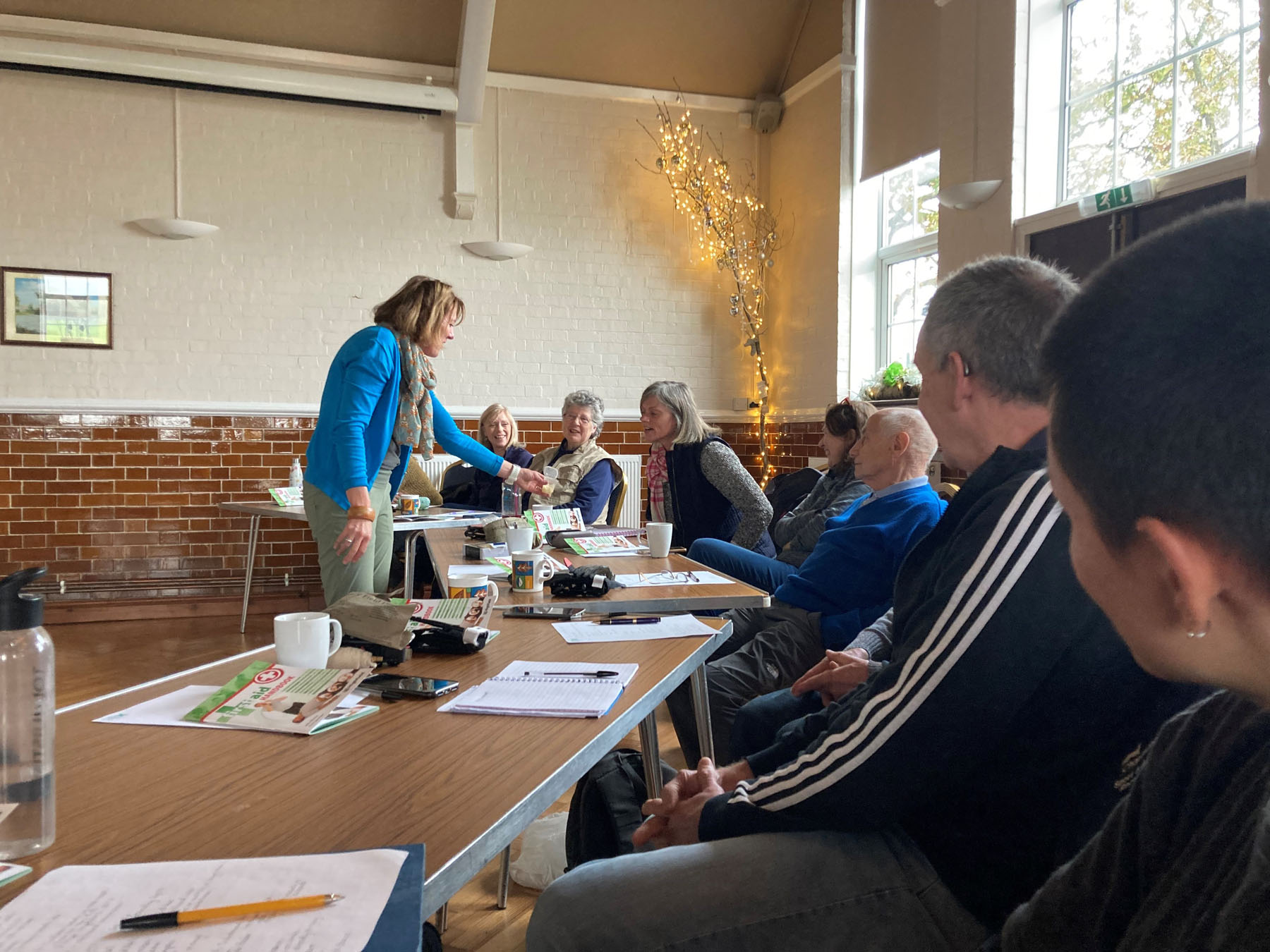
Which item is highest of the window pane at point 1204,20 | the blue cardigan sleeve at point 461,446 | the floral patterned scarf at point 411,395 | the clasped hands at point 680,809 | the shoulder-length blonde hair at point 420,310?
the window pane at point 1204,20

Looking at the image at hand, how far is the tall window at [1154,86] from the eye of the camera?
390cm

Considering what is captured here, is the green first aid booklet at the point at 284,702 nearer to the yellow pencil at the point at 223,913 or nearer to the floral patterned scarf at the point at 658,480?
the yellow pencil at the point at 223,913

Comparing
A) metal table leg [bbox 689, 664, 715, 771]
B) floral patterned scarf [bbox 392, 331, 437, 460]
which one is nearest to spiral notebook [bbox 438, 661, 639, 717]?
metal table leg [bbox 689, 664, 715, 771]

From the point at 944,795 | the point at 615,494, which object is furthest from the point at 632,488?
the point at 944,795

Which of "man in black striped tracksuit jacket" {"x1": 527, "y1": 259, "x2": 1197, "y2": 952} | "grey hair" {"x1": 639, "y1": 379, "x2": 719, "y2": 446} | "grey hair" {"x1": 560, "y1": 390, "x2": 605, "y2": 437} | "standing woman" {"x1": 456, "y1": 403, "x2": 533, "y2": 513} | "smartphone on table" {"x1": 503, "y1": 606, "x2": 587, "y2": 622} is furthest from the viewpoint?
"standing woman" {"x1": 456, "y1": 403, "x2": 533, "y2": 513}

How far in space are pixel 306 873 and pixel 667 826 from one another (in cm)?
63

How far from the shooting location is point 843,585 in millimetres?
2568

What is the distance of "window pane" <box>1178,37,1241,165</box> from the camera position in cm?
391

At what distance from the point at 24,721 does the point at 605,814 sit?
1.11m

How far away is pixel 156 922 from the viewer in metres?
0.72

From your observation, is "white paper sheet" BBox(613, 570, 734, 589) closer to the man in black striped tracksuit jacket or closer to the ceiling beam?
the man in black striped tracksuit jacket

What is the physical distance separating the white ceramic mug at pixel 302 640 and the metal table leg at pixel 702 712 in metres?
0.90

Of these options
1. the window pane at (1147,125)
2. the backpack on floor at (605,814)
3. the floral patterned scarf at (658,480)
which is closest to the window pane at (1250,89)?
the window pane at (1147,125)

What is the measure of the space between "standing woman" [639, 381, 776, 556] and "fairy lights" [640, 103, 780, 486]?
9.56 ft
